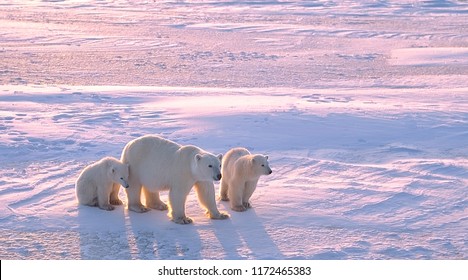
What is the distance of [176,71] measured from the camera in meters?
13.9

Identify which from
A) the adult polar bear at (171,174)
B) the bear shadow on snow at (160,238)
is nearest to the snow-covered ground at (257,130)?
the bear shadow on snow at (160,238)

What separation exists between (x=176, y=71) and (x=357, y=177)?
7233 millimetres

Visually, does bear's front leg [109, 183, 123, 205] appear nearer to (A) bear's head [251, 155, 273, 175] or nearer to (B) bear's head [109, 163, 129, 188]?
(B) bear's head [109, 163, 129, 188]

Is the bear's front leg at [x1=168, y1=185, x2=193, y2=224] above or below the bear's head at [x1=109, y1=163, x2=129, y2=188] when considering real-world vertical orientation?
below

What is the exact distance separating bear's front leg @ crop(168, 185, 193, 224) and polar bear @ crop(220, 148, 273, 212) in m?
0.49

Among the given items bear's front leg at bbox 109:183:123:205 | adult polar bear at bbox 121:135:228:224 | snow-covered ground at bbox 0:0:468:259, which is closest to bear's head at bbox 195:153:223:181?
adult polar bear at bbox 121:135:228:224

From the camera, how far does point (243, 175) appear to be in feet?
20.7

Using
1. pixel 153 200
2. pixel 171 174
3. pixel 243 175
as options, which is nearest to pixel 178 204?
pixel 171 174

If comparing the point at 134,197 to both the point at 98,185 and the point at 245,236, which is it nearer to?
the point at 98,185

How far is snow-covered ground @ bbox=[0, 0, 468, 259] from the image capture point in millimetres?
5652

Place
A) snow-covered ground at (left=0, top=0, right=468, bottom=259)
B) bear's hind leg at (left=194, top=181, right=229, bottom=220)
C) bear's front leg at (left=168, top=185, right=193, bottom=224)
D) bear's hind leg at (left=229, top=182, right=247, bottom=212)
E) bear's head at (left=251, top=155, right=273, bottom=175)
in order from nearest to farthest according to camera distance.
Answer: snow-covered ground at (left=0, top=0, right=468, bottom=259)
bear's front leg at (left=168, top=185, right=193, bottom=224)
bear's hind leg at (left=194, top=181, right=229, bottom=220)
bear's head at (left=251, top=155, right=273, bottom=175)
bear's hind leg at (left=229, top=182, right=247, bottom=212)

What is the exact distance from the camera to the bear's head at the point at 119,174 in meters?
6.11
